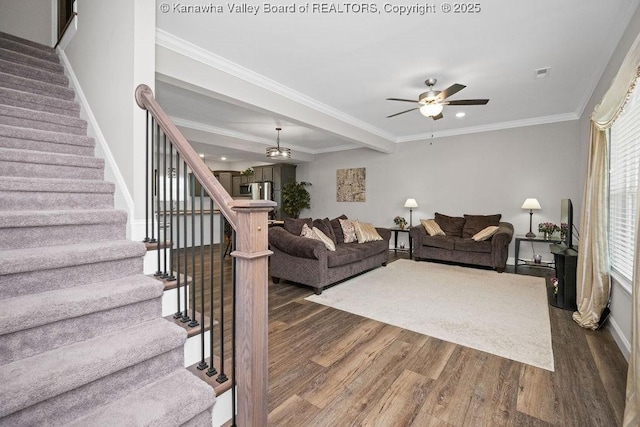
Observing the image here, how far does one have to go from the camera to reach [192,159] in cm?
142

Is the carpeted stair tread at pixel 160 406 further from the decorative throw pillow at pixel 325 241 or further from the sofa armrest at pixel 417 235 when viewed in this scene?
the sofa armrest at pixel 417 235

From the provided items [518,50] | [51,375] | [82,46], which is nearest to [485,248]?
[518,50]

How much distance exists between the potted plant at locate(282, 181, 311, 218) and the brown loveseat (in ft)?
11.9

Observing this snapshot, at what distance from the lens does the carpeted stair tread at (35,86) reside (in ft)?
8.32

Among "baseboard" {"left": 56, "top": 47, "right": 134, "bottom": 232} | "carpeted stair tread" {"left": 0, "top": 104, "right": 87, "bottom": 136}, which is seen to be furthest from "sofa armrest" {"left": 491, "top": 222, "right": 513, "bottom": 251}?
"carpeted stair tread" {"left": 0, "top": 104, "right": 87, "bottom": 136}

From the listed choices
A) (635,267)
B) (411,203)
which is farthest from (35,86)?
(411,203)

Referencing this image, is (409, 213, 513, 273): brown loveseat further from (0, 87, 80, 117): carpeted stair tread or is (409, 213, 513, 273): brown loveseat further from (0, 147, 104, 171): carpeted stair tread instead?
(0, 87, 80, 117): carpeted stair tread

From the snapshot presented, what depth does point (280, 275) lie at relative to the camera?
13.3ft

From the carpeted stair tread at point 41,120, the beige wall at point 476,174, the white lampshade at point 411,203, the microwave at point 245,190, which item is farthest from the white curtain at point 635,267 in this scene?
the microwave at point 245,190

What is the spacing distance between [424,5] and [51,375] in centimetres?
318

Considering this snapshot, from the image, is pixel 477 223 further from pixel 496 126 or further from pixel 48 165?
pixel 48 165

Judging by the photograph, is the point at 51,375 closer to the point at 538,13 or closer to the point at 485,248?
the point at 538,13

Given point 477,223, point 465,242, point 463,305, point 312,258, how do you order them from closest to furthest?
point 463,305
point 312,258
point 465,242
point 477,223

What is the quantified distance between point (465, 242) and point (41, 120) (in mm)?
5728
